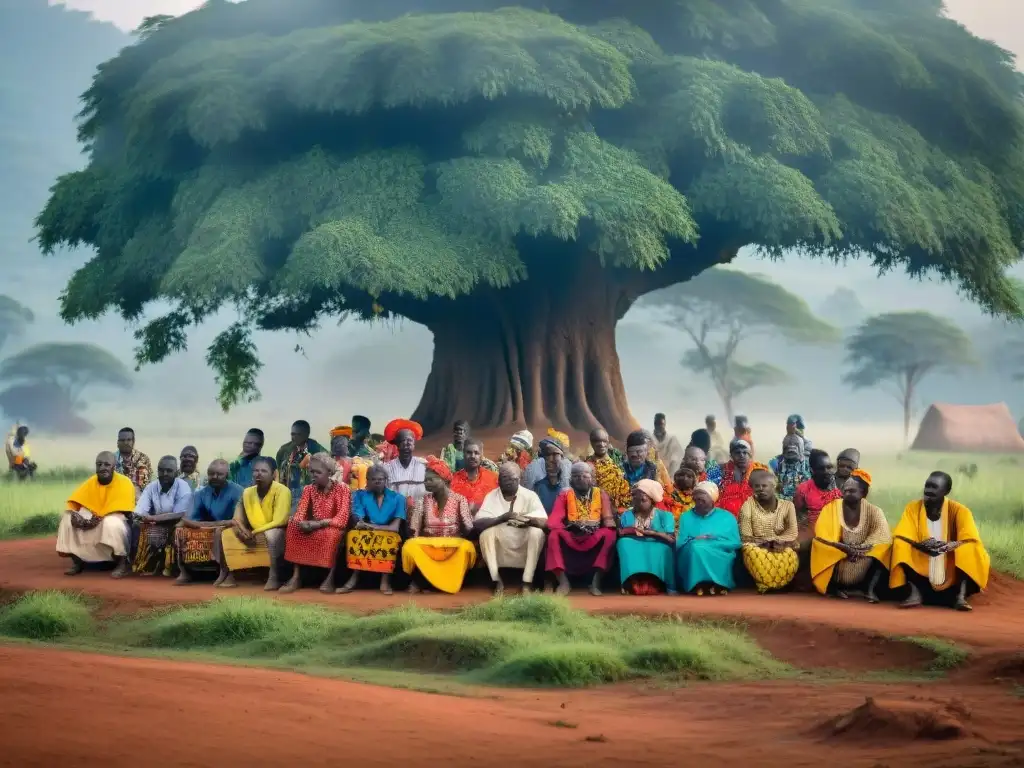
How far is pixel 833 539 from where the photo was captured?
38.8 feet

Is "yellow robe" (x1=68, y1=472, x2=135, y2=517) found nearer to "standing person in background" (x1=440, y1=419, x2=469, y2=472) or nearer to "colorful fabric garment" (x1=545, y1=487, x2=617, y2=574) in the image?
"standing person in background" (x1=440, y1=419, x2=469, y2=472)

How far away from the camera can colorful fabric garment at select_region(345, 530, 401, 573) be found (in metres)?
12.4

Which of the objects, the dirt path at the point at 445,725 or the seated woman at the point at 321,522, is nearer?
the dirt path at the point at 445,725

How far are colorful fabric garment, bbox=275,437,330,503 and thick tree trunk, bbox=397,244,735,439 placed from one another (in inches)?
278

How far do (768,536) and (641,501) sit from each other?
3.78 ft

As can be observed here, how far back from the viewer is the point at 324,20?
2372cm

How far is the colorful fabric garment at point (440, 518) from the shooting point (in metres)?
12.5

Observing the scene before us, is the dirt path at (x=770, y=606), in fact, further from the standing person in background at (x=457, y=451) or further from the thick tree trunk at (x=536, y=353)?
the thick tree trunk at (x=536, y=353)

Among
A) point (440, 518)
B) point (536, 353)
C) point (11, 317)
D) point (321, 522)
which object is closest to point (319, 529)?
point (321, 522)

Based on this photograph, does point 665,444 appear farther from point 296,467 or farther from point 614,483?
point 296,467

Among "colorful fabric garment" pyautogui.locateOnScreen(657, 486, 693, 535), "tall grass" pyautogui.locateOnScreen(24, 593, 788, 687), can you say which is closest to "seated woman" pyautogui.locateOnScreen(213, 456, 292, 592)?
"tall grass" pyautogui.locateOnScreen(24, 593, 788, 687)

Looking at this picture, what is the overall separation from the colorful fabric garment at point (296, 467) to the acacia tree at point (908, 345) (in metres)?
35.7

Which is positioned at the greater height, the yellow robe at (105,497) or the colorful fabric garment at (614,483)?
the colorful fabric garment at (614,483)

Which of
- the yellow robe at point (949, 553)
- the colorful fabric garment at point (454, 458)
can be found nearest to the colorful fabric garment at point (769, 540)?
the yellow robe at point (949, 553)
